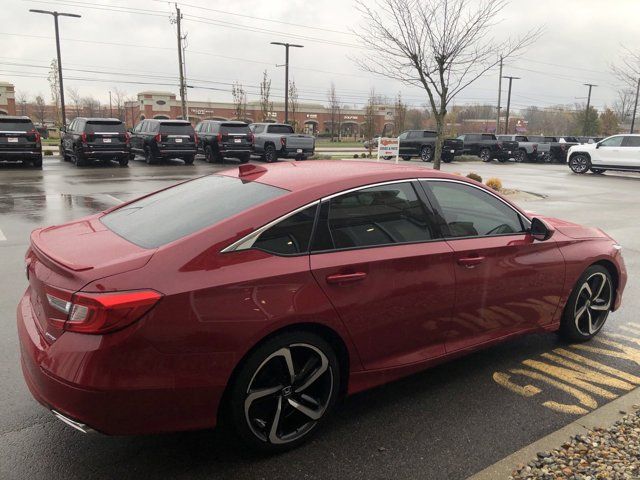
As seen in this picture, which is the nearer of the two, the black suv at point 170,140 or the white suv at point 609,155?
the white suv at point 609,155

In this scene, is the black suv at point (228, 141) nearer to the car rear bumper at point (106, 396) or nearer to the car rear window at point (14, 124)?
the car rear window at point (14, 124)

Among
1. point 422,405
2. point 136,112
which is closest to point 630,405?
point 422,405

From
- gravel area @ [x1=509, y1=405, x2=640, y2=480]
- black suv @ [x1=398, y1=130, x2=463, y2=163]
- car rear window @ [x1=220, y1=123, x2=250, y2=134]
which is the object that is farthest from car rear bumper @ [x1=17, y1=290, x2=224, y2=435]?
black suv @ [x1=398, y1=130, x2=463, y2=163]

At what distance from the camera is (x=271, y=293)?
8.32 ft

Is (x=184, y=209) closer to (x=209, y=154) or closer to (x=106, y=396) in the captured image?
(x=106, y=396)

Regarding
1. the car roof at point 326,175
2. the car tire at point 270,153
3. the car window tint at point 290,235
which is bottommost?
the car tire at point 270,153

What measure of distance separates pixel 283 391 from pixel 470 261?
1455 millimetres

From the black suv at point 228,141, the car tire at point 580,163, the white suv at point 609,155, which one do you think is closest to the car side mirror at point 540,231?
the black suv at point 228,141

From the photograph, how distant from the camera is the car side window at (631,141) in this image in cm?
2162

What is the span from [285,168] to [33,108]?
289 ft

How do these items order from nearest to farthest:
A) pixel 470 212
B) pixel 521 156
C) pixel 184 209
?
pixel 184 209 < pixel 470 212 < pixel 521 156

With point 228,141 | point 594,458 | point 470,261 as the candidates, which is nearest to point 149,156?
point 228,141

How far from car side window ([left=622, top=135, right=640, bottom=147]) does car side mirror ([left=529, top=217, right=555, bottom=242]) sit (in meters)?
21.4

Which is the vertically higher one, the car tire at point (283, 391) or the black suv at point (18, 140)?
the black suv at point (18, 140)
